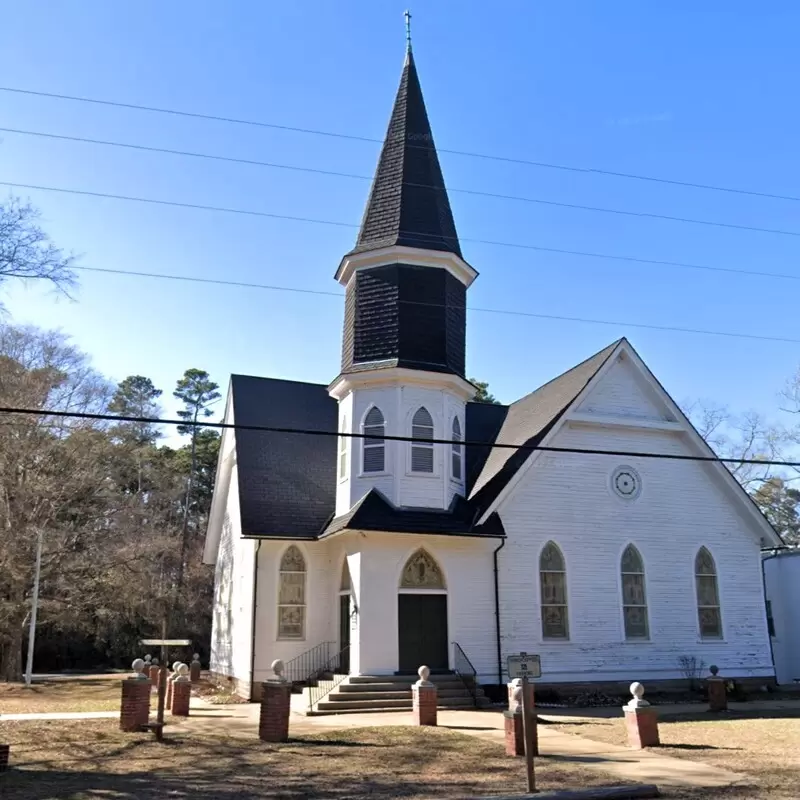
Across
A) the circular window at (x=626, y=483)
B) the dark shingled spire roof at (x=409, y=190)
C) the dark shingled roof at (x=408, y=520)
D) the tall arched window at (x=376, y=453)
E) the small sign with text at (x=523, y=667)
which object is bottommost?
the small sign with text at (x=523, y=667)

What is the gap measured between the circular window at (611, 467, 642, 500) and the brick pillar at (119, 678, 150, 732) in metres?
12.9

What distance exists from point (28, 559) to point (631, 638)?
19.6 metres

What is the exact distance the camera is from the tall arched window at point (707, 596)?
2200 centimetres

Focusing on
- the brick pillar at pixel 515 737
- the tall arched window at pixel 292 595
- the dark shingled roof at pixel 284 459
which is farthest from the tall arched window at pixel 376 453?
the brick pillar at pixel 515 737

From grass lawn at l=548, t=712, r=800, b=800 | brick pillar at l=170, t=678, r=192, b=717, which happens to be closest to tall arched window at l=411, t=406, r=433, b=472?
grass lawn at l=548, t=712, r=800, b=800

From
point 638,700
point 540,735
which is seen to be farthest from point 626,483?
point 638,700

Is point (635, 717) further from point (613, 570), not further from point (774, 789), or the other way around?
point (613, 570)

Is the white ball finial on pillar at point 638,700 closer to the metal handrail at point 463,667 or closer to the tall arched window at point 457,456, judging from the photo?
the metal handrail at point 463,667

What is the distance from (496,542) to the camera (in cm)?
2033

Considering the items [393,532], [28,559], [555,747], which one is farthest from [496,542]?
[28,559]

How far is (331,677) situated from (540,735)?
725 centimetres

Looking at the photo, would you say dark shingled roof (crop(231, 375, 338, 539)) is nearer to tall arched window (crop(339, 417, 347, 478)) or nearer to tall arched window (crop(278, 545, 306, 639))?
tall arched window (crop(278, 545, 306, 639))

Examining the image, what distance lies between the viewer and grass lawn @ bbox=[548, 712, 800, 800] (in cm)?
931

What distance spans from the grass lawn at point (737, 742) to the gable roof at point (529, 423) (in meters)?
6.49
